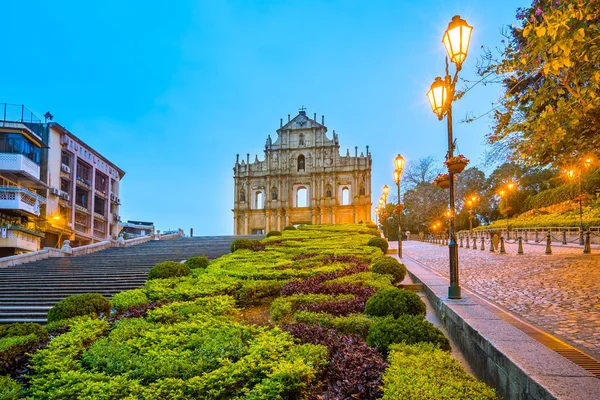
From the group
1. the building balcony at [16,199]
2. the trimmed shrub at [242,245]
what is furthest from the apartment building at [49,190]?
the trimmed shrub at [242,245]

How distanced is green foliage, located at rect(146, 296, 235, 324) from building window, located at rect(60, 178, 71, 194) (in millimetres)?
32619

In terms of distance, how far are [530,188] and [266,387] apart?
54942 millimetres

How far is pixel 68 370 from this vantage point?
487 centimetres

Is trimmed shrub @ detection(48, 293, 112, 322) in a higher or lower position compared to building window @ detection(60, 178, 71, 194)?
lower

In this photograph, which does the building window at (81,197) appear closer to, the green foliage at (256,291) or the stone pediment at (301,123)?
the stone pediment at (301,123)

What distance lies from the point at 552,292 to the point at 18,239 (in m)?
27.7

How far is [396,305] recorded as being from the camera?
5988 mm

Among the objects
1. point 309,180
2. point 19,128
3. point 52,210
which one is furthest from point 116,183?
point 309,180

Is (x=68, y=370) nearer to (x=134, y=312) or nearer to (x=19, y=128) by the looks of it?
(x=134, y=312)

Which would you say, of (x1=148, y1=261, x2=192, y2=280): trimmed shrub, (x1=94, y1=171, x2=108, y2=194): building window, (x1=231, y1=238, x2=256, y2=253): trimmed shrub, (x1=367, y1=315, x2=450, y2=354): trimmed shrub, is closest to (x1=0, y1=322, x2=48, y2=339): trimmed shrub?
(x1=148, y1=261, x2=192, y2=280): trimmed shrub

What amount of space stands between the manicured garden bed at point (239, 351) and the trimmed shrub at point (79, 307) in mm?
39

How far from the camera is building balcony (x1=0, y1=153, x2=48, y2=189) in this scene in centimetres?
2734

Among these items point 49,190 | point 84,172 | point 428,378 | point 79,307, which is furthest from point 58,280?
point 84,172

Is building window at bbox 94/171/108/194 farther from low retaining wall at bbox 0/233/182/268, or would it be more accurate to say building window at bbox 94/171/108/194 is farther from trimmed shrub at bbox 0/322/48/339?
trimmed shrub at bbox 0/322/48/339
